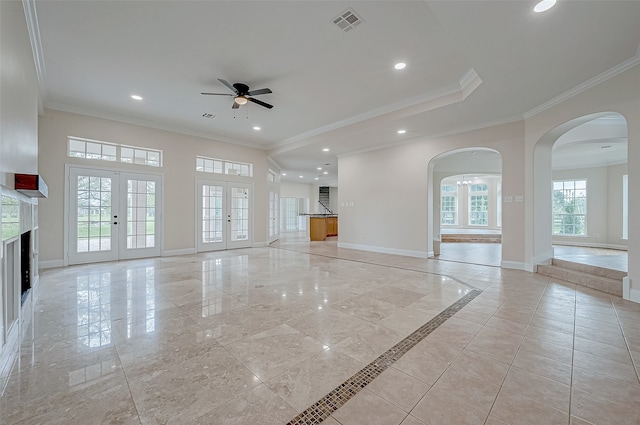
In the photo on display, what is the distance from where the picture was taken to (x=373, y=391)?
169cm

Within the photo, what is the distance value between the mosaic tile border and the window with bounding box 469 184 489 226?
12972mm

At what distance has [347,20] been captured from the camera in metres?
2.96

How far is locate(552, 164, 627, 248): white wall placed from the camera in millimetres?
7902

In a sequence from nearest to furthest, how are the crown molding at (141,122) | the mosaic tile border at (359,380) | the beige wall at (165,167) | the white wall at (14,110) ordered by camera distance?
1. the mosaic tile border at (359,380)
2. the white wall at (14,110)
3. the beige wall at (165,167)
4. the crown molding at (141,122)

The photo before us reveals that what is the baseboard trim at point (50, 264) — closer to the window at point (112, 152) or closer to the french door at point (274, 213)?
the window at point (112, 152)

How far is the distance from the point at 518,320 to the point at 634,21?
10.9 feet

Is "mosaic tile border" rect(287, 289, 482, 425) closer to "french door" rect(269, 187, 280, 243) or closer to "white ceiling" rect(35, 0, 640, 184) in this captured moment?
"white ceiling" rect(35, 0, 640, 184)

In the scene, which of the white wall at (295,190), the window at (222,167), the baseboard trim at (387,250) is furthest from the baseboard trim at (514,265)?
the white wall at (295,190)

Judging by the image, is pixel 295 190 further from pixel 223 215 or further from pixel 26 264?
pixel 26 264

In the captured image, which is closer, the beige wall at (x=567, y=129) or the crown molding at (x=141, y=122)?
the beige wall at (x=567, y=129)

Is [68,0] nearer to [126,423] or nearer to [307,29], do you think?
[307,29]

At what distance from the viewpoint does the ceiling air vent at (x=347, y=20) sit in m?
2.87

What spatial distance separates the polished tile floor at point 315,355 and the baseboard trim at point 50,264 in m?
1.76

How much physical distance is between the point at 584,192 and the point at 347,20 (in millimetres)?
10405
